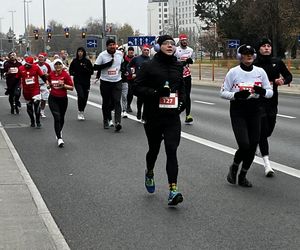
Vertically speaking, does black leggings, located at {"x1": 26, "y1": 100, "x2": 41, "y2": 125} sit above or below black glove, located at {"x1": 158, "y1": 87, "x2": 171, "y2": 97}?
below

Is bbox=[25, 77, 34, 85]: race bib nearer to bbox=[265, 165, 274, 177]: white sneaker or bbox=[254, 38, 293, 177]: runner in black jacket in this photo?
bbox=[254, 38, 293, 177]: runner in black jacket

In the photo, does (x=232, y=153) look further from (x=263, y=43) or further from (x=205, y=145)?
(x=263, y=43)

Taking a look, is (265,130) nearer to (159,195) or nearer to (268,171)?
(268,171)

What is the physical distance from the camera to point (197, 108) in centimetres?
1856

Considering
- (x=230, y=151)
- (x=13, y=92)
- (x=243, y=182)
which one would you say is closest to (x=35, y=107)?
(x=13, y=92)

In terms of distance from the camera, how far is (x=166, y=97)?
630 cm

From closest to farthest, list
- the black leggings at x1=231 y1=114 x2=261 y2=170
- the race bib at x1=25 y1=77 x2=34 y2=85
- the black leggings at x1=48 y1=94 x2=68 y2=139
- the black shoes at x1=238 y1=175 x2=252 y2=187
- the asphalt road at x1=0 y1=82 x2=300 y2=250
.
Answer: the asphalt road at x1=0 y1=82 x2=300 y2=250 < the black leggings at x1=231 y1=114 x2=261 y2=170 < the black shoes at x1=238 y1=175 x2=252 y2=187 < the black leggings at x1=48 y1=94 x2=68 y2=139 < the race bib at x1=25 y1=77 x2=34 y2=85

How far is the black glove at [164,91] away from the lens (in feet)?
20.4

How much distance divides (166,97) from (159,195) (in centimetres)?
134

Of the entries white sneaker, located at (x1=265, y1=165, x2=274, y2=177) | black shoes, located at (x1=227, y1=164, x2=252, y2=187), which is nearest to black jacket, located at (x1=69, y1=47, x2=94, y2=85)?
white sneaker, located at (x1=265, y1=165, x2=274, y2=177)

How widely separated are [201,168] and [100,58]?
5551mm

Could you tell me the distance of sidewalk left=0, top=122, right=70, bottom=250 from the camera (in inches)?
198

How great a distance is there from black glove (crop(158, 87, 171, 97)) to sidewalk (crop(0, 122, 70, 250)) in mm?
1775

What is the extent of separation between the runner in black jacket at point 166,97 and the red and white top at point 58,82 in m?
4.88
